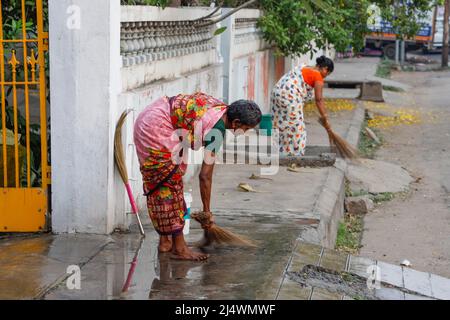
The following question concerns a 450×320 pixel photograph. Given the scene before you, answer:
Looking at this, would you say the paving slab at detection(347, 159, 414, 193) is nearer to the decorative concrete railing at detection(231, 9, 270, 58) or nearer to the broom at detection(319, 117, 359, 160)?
the broom at detection(319, 117, 359, 160)

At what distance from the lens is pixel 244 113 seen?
543cm

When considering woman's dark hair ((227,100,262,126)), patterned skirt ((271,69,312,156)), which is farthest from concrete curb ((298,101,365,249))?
woman's dark hair ((227,100,262,126))

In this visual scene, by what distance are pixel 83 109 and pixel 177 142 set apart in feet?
2.92

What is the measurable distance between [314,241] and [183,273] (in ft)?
5.54

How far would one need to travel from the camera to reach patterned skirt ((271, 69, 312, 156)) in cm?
1010

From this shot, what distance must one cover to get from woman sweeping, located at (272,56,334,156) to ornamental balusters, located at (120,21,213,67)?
3.80ft

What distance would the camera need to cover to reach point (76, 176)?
614cm

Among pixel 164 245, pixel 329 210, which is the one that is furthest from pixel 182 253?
pixel 329 210

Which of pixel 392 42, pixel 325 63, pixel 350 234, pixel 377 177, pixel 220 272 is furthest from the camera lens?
pixel 392 42

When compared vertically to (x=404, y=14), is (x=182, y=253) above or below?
below

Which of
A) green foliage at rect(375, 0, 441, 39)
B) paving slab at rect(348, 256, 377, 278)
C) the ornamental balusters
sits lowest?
paving slab at rect(348, 256, 377, 278)

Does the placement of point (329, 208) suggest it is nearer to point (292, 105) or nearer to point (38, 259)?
point (292, 105)
